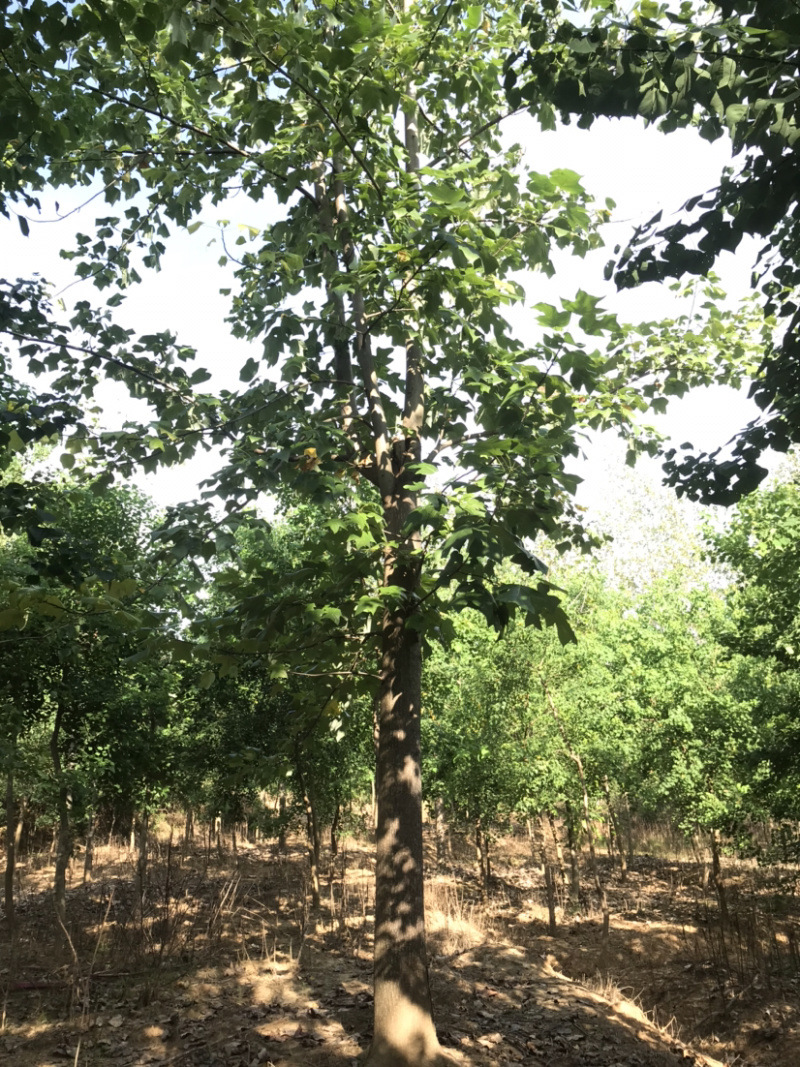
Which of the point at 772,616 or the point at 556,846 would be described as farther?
the point at 556,846

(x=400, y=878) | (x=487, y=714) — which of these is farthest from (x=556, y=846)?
(x=400, y=878)

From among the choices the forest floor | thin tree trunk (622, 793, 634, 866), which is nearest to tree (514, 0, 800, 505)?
the forest floor

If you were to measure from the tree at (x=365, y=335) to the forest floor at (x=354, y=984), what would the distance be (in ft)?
6.40

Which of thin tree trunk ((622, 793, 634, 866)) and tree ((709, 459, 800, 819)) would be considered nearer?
tree ((709, 459, 800, 819))

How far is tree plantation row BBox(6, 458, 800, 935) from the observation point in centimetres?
1065

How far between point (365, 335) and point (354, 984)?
688 centimetres

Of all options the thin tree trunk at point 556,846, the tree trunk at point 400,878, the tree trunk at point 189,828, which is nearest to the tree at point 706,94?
the tree trunk at point 400,878

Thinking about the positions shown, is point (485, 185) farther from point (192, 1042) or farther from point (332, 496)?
point (192, 1042)

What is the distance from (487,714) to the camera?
51.7ft

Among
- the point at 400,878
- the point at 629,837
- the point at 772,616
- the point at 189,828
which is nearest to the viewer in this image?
the point at 400,878

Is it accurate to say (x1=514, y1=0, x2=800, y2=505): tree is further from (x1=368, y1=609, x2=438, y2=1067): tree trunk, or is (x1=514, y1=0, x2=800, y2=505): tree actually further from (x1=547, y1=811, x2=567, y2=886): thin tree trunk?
(x1=547, y1=811, x2=567, y2=886): thin tree trunk

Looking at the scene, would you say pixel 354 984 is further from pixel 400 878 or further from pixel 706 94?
pixel 706 94

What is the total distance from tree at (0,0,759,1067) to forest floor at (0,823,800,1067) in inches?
76.8

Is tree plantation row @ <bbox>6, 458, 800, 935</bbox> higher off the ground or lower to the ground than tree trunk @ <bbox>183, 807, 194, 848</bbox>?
higher
